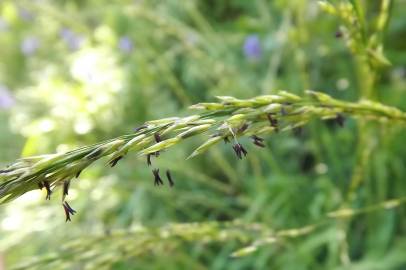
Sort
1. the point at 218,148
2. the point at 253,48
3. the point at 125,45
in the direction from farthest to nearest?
the point at 125,45, the point at 253,48, the point at 218,148

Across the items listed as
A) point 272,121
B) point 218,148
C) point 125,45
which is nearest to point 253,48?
point 218,148

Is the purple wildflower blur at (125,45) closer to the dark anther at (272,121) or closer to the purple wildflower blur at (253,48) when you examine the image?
the purple wildflower blur at (253,48)

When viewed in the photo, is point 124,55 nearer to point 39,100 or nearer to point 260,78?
point 39,100

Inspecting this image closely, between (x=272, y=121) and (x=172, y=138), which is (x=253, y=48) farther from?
(x=172, y=138)

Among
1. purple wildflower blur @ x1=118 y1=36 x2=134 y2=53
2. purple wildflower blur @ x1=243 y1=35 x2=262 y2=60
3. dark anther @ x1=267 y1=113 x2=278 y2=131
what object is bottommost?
dark anther @ x1=267 y1=113 x2=278 y2=131

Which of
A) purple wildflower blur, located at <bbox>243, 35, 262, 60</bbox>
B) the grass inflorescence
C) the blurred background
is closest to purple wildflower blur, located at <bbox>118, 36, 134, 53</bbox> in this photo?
the blurred background

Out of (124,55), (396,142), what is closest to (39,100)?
(124,55)

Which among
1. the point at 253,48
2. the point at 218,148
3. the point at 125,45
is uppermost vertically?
the point at 125,45

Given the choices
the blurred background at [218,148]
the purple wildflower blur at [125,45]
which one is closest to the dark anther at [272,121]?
the blurred background at [218,148]

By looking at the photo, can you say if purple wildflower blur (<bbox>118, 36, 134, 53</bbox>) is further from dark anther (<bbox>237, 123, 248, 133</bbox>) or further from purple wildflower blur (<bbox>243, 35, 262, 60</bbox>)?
dark anther (<bbox>237, 123, 248, 133</bbox>)
